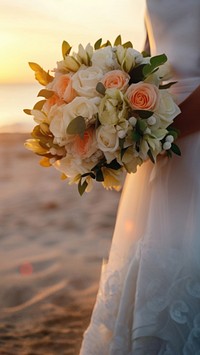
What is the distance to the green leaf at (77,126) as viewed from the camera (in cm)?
208

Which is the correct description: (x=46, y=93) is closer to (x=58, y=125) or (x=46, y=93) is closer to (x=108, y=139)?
(x=58, y=125)

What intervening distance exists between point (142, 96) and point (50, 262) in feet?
11.8

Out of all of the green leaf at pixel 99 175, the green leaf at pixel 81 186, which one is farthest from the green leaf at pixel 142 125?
the green leaf at pixel 81 186

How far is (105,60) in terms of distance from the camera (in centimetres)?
217

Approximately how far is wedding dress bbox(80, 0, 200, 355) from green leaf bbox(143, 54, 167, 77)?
0.92 ft

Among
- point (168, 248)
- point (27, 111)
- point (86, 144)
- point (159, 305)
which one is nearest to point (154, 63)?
point (86, 144)

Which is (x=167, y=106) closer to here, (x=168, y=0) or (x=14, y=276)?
(x=168, y=0)

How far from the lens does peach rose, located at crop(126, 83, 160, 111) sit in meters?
2.09

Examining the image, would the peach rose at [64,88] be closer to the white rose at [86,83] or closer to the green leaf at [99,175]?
the white rose at [86,83]

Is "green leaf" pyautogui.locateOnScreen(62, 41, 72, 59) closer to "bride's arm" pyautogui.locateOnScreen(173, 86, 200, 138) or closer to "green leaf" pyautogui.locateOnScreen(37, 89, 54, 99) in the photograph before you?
"green leaf" pyautogui.locateOnScreen(37, 89, 54, 99)

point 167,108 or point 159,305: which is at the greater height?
point 167,108

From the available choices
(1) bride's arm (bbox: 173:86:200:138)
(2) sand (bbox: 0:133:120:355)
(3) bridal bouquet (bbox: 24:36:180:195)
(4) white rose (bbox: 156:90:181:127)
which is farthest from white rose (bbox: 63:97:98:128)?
(2) sand (bbox: 0:133:120:355)

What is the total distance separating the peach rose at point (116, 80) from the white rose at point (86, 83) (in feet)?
0.09

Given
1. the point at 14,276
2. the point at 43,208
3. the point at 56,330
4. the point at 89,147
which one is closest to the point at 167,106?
the point at 89,147
